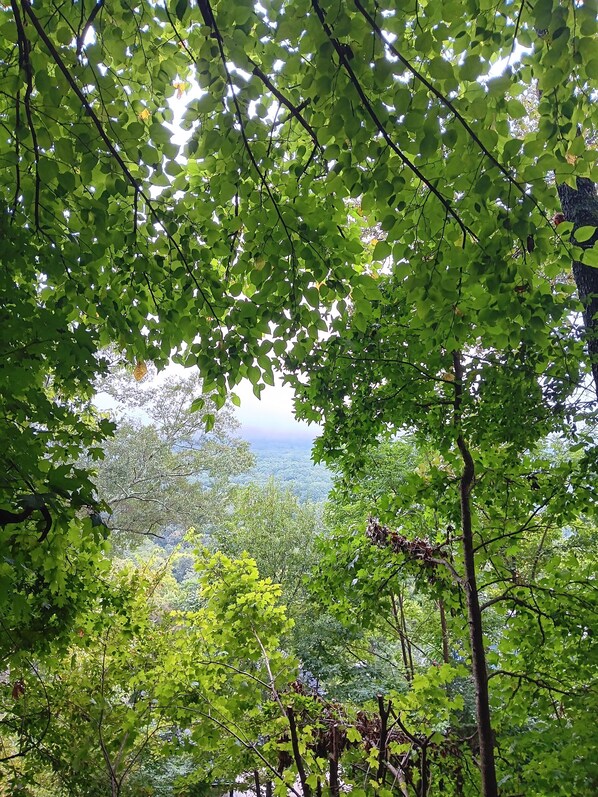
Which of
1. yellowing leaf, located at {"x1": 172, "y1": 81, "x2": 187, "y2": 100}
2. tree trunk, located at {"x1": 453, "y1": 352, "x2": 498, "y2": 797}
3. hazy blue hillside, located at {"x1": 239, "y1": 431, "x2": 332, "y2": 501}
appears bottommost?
tree trunk, located at {"x1": 453, "y1": 352, "x2": 498, "y2": 797}

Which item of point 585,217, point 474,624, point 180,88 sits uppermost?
point 585,217

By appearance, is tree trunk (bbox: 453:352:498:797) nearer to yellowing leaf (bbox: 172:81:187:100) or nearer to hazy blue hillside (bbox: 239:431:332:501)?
yellowing leaf (bbox: 172:81:187:100)

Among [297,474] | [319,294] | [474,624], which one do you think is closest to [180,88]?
[319,294]

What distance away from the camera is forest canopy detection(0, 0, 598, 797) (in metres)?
1.26

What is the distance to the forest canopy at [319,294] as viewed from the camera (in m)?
1.26

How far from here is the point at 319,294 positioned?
1.80 m

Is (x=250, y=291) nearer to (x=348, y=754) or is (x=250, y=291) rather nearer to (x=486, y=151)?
(x=486, y=151)

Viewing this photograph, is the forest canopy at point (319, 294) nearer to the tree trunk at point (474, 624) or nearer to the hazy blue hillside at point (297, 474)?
the tree trunk at point (474, 624)

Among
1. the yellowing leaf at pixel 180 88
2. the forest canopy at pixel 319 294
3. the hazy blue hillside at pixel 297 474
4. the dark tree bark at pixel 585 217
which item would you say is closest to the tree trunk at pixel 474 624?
the forest canopy at pixel 319 294

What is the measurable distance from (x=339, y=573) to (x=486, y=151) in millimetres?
2789

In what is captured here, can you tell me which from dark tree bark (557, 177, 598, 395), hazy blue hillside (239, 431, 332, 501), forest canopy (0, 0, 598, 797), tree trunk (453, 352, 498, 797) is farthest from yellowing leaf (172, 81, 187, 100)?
hazy blue hillside (239, 431, 332, 501)

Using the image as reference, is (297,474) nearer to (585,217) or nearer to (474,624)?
(585,217)

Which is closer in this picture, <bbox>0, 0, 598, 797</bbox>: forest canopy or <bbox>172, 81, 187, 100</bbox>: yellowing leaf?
<bbox>0, 0, 598, 797</bbox>: forest canopy

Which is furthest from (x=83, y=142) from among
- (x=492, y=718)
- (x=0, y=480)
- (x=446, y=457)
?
(x=492, y=718)
